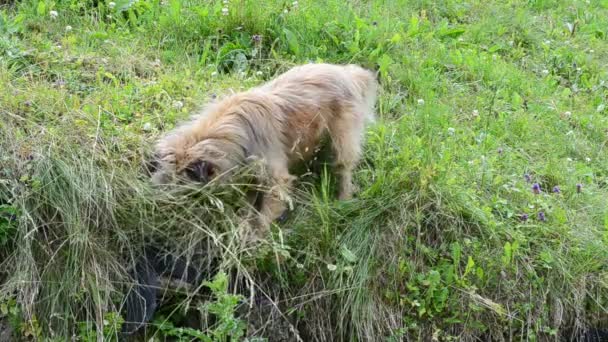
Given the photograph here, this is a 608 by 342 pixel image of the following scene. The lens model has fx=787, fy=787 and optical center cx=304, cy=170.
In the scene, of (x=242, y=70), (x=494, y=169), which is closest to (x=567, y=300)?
(x=494, y=169)

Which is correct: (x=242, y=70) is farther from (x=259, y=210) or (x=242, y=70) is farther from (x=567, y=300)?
(x=567, y=300)

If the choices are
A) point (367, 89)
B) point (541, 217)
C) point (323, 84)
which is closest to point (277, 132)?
point (323, 84)

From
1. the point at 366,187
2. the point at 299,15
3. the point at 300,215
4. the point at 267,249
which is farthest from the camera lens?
the point at 299,15

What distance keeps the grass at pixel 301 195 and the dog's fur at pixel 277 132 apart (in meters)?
0.16

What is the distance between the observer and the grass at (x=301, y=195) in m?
4.12

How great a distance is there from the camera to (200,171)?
4.32m

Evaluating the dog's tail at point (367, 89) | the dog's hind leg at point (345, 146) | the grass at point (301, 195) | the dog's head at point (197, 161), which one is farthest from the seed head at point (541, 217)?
the dog's head at point (197, 161)

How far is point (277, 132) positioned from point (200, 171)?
0.62 metres

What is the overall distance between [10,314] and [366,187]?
2.23 metres

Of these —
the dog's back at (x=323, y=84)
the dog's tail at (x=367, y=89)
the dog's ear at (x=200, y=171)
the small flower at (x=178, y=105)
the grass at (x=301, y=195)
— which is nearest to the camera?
the grass at (x=301, y=195)

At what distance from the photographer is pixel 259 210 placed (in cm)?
457

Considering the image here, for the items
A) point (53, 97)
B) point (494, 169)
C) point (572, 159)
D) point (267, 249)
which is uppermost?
point (53, 97)

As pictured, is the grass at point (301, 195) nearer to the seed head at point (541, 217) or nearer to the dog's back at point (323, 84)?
the seed head at point (541, 217)

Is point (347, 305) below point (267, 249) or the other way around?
below
